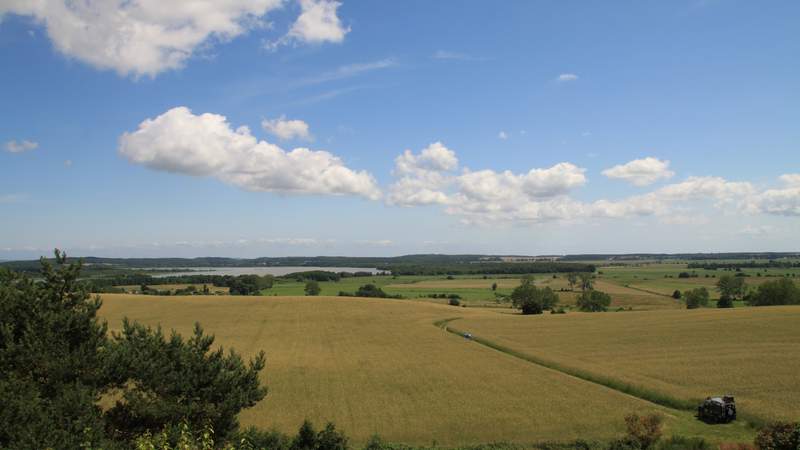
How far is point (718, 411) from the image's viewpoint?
28.9m

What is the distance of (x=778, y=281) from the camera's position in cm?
9969

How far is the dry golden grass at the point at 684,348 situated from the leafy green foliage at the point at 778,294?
32146mm

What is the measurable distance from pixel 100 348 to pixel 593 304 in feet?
334

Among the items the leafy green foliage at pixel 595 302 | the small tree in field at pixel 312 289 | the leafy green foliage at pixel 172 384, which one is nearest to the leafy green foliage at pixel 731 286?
the leafy green foliage at pixel 595 302

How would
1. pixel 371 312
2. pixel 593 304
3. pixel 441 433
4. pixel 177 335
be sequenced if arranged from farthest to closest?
pixel 593 304 < pixel 371 312 < pixel 441 433 < pixel 177 335

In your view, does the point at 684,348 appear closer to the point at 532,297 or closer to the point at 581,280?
the point at 532,297

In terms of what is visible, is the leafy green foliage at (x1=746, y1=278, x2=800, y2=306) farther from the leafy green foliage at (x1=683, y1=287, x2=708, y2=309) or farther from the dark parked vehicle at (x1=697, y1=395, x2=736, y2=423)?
the dark parked vehicle at (x1=697, y1=395, x2=736, y2=423)

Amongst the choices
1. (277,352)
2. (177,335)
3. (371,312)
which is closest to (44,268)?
(177,335)

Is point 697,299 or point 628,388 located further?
point 697,299

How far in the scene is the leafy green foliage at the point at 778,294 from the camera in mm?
96875

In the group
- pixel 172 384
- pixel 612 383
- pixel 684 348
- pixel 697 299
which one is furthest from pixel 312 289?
pixel 172 384

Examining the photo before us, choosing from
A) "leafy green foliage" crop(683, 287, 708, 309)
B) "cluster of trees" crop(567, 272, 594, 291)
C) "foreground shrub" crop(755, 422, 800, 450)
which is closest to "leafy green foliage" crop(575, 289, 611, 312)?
"leafy green foliage" crop(683, 287, 708, 309)

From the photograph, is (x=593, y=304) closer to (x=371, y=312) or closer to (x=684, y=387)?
(x=371, y=312)

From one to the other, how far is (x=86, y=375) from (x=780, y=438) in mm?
28285
